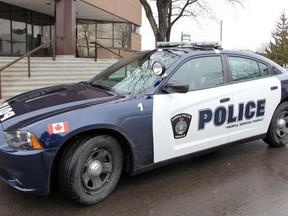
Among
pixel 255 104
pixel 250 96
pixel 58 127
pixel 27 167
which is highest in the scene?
pixel 250 96

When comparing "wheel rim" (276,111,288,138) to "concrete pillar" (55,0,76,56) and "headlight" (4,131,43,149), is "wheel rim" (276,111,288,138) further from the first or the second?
"concrete pillar" (55,0,76,56)

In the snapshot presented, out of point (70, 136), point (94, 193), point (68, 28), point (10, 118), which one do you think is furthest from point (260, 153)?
point (68, 28)

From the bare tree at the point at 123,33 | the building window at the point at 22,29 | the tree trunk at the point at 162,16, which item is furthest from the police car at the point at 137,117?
the bare tree at the point at 123,33

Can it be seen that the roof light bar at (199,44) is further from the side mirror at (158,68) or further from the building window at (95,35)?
the building window at (95,35)

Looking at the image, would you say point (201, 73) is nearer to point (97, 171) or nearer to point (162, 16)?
point (97, 171)

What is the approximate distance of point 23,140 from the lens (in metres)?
3.24

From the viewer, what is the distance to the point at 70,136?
3.34 metres

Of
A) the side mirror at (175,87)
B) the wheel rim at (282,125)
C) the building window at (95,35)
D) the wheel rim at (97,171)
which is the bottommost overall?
the wheel rim at (97,171)

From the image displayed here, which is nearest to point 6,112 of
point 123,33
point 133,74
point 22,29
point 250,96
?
point 133,74

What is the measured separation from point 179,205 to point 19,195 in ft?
5.54

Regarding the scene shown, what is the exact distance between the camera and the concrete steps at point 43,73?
36.7ft

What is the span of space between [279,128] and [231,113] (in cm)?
135

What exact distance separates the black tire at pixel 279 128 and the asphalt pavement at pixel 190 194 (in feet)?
1.89

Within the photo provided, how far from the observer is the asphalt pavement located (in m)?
3.50
